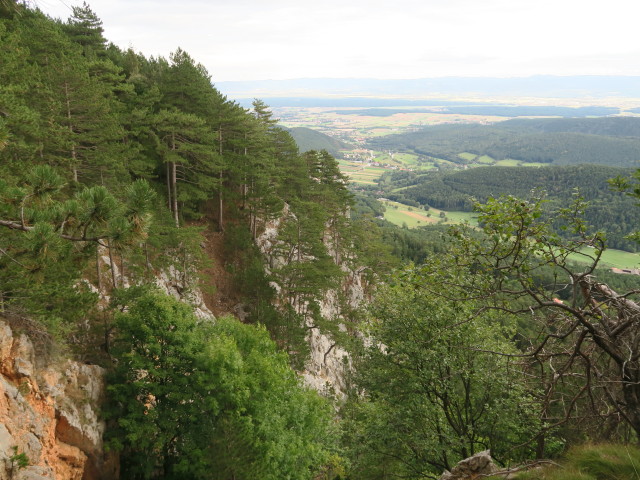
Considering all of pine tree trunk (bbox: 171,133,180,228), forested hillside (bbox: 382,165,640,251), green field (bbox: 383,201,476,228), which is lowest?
green field (bbox: 383,201,476,228)

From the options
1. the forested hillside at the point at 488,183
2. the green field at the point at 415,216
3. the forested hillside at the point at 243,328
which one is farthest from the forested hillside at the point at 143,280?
the forested hillside at the point at 488,183

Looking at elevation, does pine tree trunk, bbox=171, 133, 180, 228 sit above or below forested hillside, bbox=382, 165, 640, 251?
above

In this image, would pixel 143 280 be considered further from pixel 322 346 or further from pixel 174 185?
pixel 322 346

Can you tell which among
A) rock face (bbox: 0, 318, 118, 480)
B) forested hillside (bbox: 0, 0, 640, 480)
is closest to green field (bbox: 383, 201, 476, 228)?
forested hillside (bbox: 0, 0, 640, 480)

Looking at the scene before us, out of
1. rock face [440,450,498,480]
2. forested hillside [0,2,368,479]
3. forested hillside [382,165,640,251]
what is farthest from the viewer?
forested hillside [382,165,640,251]

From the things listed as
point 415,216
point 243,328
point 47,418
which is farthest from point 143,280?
point 415,216

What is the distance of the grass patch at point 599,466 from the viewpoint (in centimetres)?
550

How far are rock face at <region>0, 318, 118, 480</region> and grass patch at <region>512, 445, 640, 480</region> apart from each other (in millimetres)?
10709

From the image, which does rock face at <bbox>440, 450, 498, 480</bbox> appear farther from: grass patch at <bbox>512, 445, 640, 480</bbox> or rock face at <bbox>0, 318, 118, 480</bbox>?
rock face at <bbox>0, 318, 118, 480</bbox>

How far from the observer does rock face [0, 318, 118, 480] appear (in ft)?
Result: 29.0

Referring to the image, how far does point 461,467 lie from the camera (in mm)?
8031

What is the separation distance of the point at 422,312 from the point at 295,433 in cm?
745

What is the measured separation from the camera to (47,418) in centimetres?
1070

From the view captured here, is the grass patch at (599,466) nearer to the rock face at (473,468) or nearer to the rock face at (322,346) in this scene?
the rock face at (473,468)
